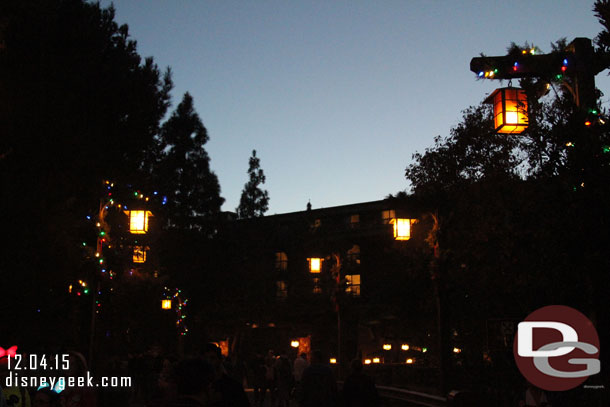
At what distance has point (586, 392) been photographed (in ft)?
37.1

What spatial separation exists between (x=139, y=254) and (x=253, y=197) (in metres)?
29.0

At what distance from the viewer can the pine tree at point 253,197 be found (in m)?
57.5

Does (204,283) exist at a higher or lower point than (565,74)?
lower

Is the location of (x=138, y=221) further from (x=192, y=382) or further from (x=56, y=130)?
(x=192, y=382)

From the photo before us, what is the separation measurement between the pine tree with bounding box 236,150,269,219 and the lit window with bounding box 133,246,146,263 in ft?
86.0

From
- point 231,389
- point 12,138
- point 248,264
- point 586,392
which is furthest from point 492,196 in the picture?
point 248,264

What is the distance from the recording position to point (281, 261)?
65250 millimetres

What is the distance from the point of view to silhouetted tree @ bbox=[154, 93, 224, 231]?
52688 millimetres

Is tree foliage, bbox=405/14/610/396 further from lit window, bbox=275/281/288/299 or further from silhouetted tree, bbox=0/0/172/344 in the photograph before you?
lit window, bbox=275/281/288/299

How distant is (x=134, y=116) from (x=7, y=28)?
441cm

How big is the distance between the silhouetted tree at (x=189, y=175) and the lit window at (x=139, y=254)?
67.4ft

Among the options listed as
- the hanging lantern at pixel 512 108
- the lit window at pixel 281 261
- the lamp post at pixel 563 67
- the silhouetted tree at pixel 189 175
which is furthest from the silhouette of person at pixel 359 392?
the lit window at pixel 281 261

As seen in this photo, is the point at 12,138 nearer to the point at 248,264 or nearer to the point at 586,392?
the point at 586,392

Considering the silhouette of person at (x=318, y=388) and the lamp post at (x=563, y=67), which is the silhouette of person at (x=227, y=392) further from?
the lamp post at (x=563, y=67)
